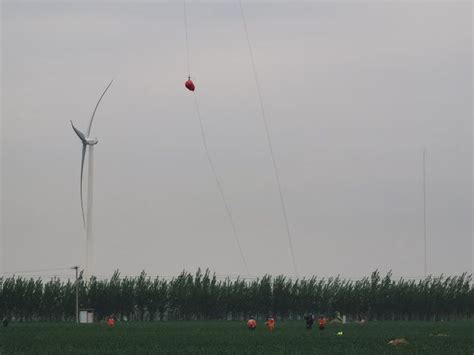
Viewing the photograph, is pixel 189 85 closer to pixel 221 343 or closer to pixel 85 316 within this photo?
pixel 221 343

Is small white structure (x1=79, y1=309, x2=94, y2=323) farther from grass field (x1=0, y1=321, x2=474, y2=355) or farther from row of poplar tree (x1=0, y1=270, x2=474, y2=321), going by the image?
grass field (x1=0, y1=321, x2=474, y2=355)

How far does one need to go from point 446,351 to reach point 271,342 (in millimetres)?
7085

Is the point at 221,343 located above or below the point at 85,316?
below

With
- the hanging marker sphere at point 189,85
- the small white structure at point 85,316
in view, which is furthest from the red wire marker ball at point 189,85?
the small white structure at point 85,316

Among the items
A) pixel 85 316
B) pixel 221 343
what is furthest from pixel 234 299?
pixel 221 343

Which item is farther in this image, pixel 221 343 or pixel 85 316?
pixel 85 316

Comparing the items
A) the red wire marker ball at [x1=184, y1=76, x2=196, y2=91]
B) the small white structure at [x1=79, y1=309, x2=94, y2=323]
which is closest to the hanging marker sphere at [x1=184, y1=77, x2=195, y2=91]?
the red wire marker ball at [x1=184, y1=76, x2=196, y2=91]

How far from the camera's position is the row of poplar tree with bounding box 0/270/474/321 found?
267ft

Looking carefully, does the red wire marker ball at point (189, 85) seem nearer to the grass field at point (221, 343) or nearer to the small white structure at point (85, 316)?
the grass field at point (221, 343)

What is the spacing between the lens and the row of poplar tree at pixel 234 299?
81438 millimetres

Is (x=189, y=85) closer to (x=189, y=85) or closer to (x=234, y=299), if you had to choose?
(x=189, y=85)

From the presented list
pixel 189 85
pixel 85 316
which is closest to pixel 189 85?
pixel 189 85

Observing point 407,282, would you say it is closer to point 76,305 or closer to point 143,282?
point 143,282

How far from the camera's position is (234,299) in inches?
3378
